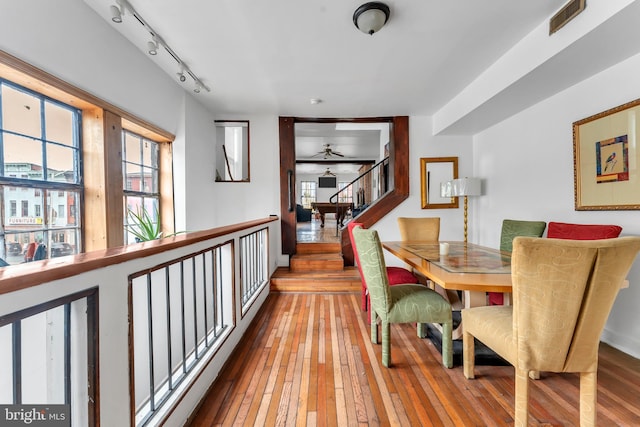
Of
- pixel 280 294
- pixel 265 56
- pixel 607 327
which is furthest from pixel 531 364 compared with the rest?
pixel 265 56

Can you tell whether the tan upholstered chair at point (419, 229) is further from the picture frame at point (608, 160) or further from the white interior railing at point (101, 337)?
the white interior railing at point (101, 337)

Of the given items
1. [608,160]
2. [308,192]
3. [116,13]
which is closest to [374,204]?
[608,160]

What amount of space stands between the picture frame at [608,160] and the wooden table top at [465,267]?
3.28 ft

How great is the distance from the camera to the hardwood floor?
145cm

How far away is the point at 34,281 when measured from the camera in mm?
659

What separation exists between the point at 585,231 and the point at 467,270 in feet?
4.18

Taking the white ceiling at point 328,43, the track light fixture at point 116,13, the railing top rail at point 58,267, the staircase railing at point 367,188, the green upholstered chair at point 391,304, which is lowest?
the green upholstered chair at point 391,304

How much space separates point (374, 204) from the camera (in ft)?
14.3

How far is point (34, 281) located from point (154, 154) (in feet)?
10.1

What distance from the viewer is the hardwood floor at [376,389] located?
145 cm

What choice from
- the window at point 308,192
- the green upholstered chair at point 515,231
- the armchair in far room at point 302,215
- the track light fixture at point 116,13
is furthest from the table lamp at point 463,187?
the window at point 308,192

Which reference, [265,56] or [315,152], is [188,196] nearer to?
[265,56]

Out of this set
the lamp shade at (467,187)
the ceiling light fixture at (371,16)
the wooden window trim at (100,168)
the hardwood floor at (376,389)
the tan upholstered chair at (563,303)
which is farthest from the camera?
the lamp shade at (467,187)

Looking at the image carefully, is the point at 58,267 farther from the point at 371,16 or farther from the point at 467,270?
the point at 371,16
